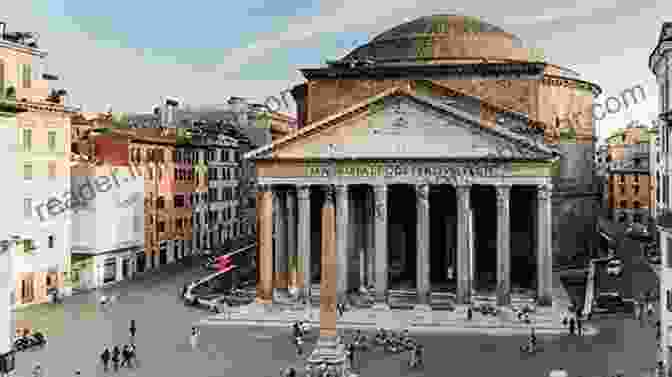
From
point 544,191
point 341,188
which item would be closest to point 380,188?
point 341,188

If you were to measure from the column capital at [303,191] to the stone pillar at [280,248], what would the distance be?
220 cm

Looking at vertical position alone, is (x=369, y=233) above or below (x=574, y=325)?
above

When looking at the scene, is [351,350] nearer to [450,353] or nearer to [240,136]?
[450,353]

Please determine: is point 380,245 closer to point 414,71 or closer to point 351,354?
point 351,354

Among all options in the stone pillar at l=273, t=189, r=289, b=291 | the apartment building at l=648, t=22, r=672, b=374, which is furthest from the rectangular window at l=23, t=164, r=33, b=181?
the apartment building at l=648, t=22, r=672, b=374

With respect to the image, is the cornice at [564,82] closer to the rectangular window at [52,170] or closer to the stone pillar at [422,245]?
the stone pillar at [422,245]

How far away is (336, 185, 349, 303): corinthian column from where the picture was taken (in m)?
39.8

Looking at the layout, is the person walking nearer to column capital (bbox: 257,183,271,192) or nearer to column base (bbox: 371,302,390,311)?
column base (bbox: 371,302,390,311)

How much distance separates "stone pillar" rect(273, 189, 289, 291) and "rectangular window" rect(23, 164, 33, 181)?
44.6 feet

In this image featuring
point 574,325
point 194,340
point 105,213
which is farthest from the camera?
point 105,213

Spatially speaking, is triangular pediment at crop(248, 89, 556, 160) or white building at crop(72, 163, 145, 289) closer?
triangular pediment at crop(248, 89, 556, 160)

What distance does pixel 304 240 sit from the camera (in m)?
40.4

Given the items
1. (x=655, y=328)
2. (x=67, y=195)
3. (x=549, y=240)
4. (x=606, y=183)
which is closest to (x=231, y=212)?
(x=67, y=195)

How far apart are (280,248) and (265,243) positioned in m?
1.98
